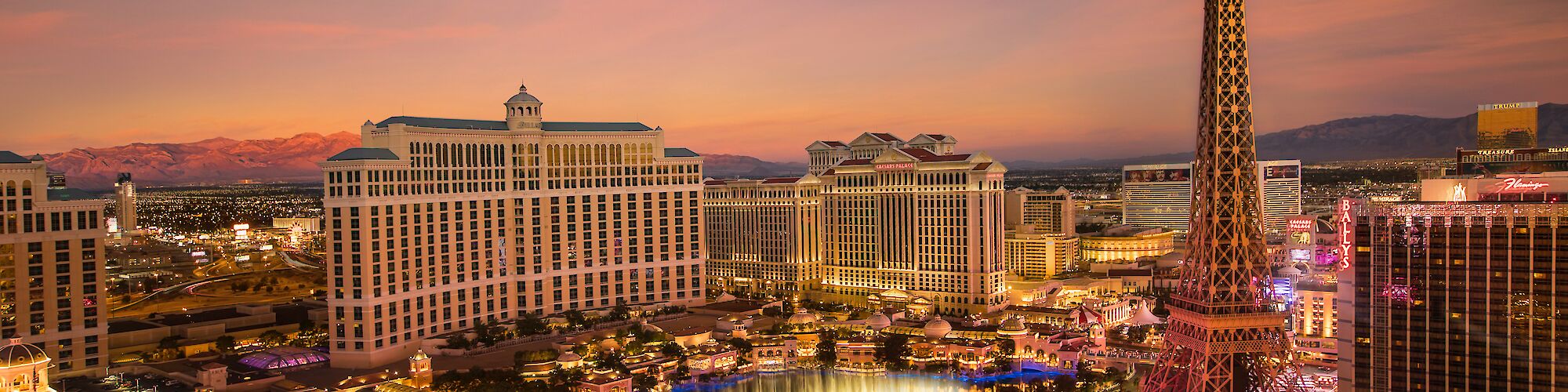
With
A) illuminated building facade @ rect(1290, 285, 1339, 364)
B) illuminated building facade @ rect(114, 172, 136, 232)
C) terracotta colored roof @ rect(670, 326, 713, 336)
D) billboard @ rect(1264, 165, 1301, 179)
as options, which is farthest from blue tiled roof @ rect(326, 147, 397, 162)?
billboard @ rect(1264, 165, 1301, 179)

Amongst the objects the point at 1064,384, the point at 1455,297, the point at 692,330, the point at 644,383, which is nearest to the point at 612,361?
the point at 644,383

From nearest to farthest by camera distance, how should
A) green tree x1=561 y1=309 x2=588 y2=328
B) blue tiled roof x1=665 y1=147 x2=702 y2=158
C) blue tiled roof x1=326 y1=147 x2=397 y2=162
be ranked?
blue tiled roof x1=326 y1=147 x2=397 y2=162
green tree x1=561 y1=309 x2=588 y2=328
blue tiled roof x1=665 y1=147 x2=702 y2=158

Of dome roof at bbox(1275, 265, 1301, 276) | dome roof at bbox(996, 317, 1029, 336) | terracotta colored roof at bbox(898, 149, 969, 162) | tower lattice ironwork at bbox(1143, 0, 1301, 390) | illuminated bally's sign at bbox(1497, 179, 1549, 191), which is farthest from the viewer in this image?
terracotta colored roof at bbox(898, 149, 969, 162)

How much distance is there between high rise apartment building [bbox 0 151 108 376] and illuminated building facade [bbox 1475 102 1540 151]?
93.4 meters

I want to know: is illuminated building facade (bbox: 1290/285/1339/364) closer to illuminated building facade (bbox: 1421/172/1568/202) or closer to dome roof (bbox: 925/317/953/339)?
illuminated building facade (bbox: 1421/172/1568/202)

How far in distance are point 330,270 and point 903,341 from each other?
44446mm

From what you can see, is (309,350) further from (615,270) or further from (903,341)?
(903,341)

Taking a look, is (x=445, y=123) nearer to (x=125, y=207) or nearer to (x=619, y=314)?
(x=619, y=314)

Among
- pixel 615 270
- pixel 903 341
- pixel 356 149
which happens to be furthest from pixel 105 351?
pixel 903 341

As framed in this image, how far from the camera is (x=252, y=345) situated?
283ft

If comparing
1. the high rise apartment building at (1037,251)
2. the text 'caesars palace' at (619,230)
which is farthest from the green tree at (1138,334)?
the high rise apartment building at (1037,251)

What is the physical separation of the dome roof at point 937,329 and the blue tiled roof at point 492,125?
3130 cm

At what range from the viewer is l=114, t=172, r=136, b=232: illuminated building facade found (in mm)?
166250

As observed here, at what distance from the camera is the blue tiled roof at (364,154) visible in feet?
253
